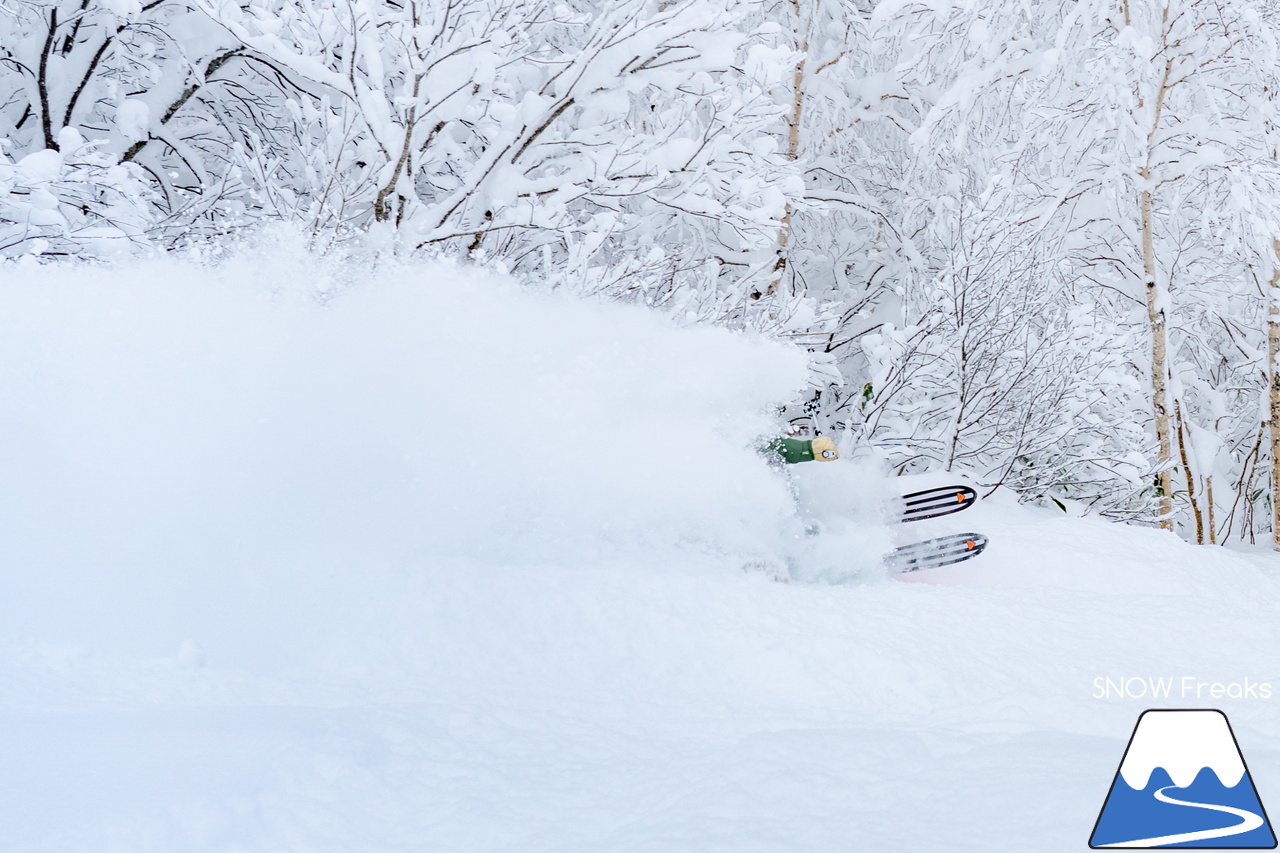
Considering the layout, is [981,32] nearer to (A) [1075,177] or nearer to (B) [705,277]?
(A) [1075,177]

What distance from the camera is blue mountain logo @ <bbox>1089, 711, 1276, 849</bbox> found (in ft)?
3.90

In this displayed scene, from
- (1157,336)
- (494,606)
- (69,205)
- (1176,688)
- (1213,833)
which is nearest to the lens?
(1213,833)

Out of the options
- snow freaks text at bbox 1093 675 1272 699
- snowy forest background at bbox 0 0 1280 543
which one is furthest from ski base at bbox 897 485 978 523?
snow freaks text at bbox 1093 675 1272 699

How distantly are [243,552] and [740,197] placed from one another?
2.88m

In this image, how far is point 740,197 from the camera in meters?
4.14

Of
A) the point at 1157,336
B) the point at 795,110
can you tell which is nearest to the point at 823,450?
the point at 1157,336

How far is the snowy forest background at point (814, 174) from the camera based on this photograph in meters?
3.81

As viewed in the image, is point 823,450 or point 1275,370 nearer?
point 823,450

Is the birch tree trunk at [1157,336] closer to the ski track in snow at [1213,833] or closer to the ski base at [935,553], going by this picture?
the ski base at [935,553]

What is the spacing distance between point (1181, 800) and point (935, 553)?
84.3 inches

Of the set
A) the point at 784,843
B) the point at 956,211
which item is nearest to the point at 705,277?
the point at 956,211

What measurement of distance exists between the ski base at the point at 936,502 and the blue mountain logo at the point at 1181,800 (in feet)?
7.76

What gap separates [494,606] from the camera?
2264 mm

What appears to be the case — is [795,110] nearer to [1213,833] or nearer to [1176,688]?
[1176,688]
